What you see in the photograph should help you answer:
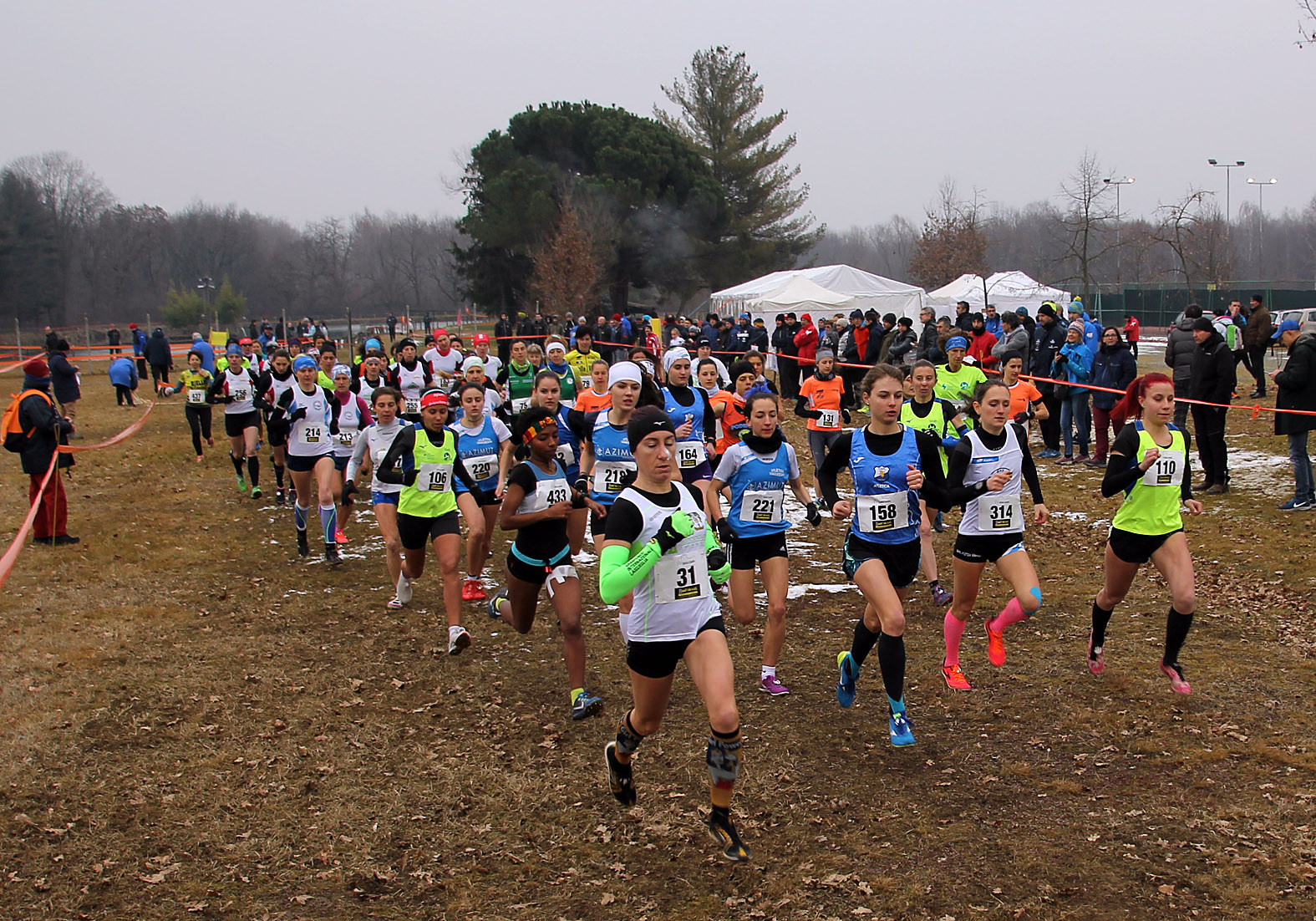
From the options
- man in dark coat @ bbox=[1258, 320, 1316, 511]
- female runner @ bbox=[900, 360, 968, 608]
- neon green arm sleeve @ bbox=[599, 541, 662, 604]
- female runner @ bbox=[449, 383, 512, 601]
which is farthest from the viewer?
man in dark coat @ bbox=[1258, 320, 1316, 511]

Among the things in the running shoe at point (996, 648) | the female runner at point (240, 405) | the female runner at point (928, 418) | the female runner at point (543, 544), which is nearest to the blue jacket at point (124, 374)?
the female runner at point (240, 405)

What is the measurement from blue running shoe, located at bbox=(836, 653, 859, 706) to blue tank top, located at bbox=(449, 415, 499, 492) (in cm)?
388

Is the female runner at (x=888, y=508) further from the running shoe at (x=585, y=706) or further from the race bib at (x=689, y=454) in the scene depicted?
the race bib at (x=689, y=454)

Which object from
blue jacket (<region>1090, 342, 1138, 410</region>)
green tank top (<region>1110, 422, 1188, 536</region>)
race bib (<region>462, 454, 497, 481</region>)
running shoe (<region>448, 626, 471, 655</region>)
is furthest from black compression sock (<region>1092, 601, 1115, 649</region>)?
blue jacket (<region>1090, 342, 1138, 410</region>)

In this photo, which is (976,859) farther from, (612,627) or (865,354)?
(865,354)

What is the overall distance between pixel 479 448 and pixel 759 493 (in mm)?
3141

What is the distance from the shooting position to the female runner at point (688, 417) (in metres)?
8.56

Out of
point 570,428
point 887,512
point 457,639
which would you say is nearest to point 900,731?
point 887,512

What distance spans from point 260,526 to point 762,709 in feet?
30.6

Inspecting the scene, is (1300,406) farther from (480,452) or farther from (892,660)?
(480,452)

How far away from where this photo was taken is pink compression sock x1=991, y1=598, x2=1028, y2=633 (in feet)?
22.8

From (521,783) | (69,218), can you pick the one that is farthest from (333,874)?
(69,218)

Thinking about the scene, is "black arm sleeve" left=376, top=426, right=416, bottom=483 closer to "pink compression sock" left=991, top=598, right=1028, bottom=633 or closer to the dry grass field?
the dry grass field

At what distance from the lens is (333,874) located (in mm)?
5039
